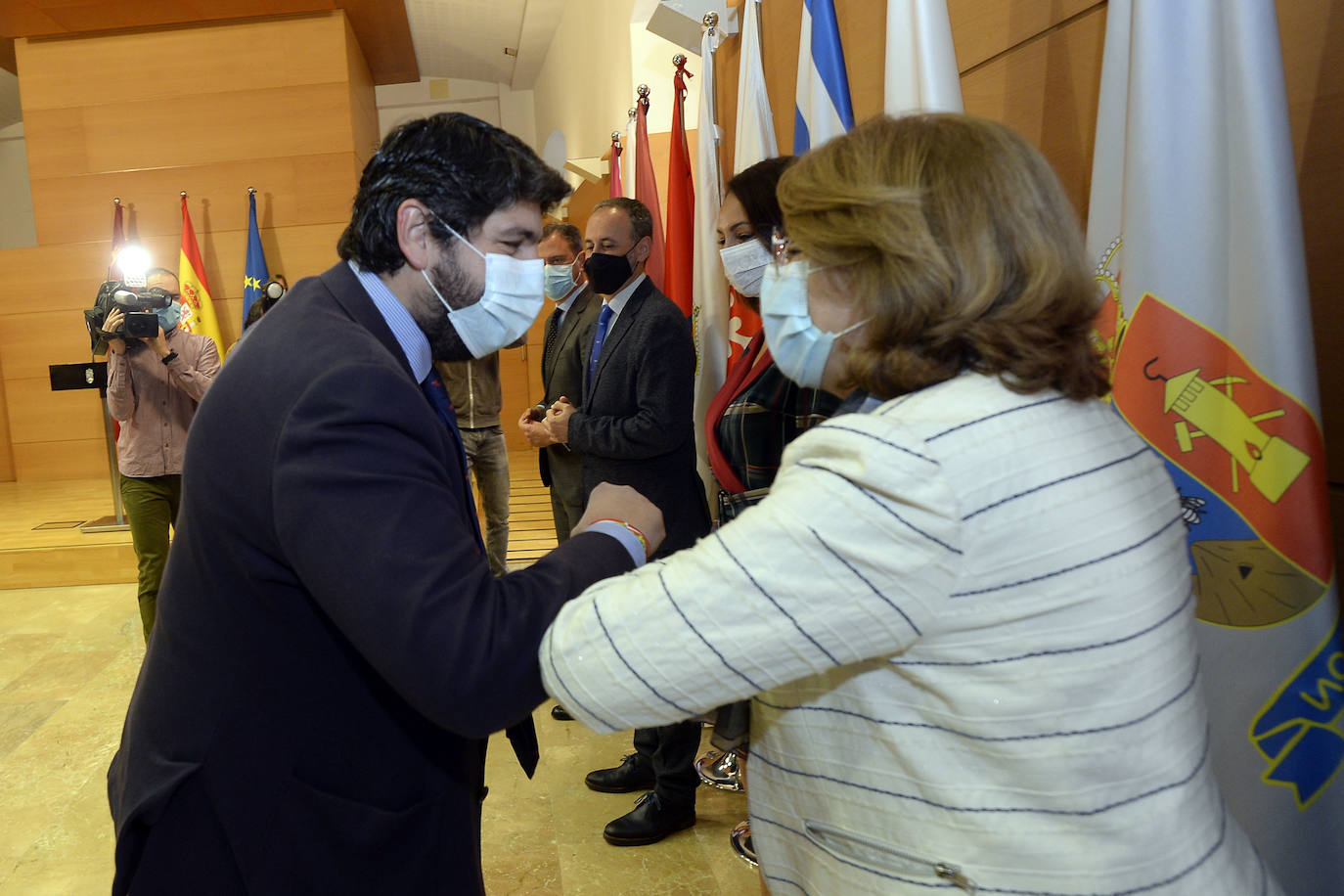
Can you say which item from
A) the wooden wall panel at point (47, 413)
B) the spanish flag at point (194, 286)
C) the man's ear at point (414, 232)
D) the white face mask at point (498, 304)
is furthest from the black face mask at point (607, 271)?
the wooden wall panel at point (47, 413)

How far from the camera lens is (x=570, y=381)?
2906mm

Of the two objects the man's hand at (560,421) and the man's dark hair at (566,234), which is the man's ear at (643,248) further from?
the man's dark hair at (566,234)

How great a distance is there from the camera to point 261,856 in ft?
3.04

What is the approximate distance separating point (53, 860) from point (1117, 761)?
107 inches

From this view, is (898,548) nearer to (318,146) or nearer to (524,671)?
(524,671)

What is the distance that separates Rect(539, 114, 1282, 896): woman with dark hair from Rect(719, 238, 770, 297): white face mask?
110 cm

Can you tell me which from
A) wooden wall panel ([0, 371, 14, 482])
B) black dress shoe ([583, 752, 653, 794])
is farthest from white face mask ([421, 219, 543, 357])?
wooden wall panel ([0, 371, 14, 482])

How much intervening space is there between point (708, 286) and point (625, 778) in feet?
5.51

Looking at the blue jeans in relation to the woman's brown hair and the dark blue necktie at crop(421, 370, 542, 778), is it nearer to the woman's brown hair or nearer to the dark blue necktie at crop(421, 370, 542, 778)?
the dark blue necktie at crop(421, 370, 542, 778)

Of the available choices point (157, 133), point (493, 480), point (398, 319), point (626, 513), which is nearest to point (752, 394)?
point (626, 513)

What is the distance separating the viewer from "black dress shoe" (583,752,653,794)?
2.60 metres

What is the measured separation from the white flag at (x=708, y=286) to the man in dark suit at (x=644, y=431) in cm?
60

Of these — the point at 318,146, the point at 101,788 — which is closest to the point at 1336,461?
the point at 101,788

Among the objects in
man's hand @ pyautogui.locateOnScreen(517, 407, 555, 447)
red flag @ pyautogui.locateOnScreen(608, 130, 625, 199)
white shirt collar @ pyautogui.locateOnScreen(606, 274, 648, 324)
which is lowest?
man's hand @ pyautogui.locateOnScreen(517, 407, 555, 447)
